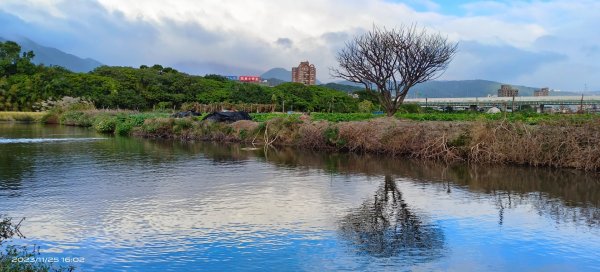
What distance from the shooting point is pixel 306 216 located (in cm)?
971

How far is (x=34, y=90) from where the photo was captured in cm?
6950

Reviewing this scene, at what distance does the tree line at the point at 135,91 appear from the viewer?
68.6 metres

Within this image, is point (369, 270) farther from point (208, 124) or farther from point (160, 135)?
point (160, 135)

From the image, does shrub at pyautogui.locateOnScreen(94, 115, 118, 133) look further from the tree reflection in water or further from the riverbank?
the tree reflection in water

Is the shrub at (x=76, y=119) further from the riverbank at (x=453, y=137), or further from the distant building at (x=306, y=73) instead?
the distant building at (x=306, y=73)

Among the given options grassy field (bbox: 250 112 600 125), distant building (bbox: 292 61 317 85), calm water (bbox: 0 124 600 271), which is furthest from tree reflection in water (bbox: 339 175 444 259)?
distant building (bbox: 292 61 317 85)

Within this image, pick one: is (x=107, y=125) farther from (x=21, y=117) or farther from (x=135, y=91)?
(x=135, y=91)

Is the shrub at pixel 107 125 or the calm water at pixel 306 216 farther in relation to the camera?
the shrub at pixel 107 125

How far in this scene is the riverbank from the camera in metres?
17.4

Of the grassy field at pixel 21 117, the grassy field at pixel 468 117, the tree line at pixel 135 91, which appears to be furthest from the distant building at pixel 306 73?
the grassy field at pixel 468 117

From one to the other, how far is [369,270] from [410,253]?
101 cm

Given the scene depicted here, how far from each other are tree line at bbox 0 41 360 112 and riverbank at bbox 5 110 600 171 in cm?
3537

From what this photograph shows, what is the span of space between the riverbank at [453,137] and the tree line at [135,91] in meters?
35.4

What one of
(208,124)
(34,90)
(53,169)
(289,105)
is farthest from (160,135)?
(34,90)
